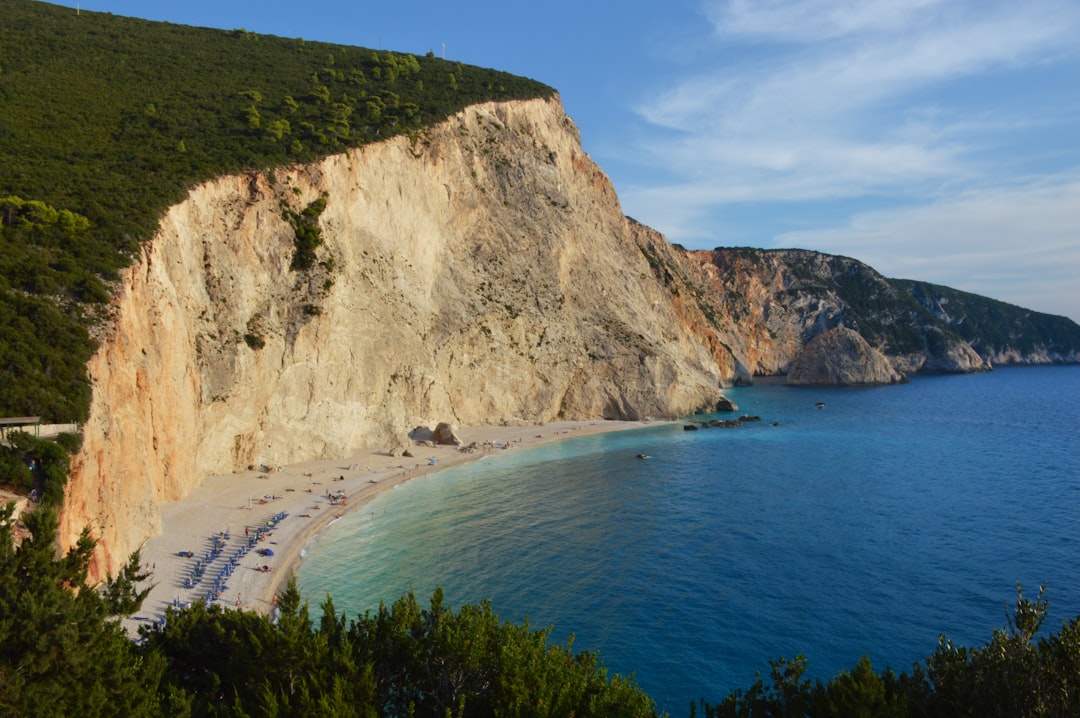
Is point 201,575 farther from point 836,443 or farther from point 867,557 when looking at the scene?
point 836,443

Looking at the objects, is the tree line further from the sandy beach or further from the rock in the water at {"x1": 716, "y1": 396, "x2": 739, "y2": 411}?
the rock in the water at {"x1": 716, "y1": 396, "x2": 739, "y2": 411}

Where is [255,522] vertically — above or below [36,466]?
below

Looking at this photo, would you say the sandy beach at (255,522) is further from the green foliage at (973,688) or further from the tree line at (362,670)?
the green foliage at (973,688)

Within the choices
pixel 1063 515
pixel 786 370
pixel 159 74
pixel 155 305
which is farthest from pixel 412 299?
pixel 786 370

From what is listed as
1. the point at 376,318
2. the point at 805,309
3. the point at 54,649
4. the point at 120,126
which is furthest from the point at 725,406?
the point at 805,309

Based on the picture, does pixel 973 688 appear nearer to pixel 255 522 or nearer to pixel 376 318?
pixel 255 522
